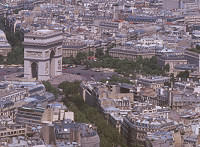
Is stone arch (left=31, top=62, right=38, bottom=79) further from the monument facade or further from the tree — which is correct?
the tree

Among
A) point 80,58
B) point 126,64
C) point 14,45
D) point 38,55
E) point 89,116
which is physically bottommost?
point 14,45

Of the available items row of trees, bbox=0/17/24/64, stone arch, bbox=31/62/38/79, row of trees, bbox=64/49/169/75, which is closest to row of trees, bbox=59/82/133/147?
stone arch, bbox=31/62/38/79

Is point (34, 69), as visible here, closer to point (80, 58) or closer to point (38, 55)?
point (38, 55)

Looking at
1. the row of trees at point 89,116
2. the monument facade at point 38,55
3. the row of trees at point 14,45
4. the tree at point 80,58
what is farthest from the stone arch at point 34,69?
the tree at point 80,58

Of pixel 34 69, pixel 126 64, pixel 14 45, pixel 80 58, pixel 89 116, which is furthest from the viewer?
pixel 14 45

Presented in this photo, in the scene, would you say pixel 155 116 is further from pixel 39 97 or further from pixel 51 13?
pixel 51 13

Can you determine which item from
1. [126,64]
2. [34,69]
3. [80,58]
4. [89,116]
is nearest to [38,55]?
[34,69]
